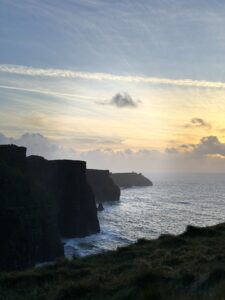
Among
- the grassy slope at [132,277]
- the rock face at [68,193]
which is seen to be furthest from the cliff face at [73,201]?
the grassy slope at [132,277]

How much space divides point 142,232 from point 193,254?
57199 millimetres

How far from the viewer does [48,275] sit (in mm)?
20422

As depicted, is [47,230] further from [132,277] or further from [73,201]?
[132,277]

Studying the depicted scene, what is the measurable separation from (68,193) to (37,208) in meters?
24.8

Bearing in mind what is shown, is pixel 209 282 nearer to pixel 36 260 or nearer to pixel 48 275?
pixel 48 275

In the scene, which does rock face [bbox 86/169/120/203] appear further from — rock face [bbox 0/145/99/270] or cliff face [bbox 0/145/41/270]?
cliff face [bbox 0/145/41/270]

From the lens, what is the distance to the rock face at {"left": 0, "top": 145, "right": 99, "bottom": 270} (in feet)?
187

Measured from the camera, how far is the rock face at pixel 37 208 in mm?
56875

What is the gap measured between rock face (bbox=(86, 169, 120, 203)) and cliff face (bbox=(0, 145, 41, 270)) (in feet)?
284

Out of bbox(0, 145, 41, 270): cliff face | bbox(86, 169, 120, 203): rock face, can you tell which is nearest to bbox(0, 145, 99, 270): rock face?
bbox(0, 145, 41, 270): cliff face

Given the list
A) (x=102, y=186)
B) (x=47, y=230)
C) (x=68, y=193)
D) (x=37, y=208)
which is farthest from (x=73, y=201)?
(x=102, y=186)

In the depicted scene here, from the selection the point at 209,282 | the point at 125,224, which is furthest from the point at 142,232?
the point at 209,282

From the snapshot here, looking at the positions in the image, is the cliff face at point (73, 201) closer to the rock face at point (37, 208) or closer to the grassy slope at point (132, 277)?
the rock face at point (37, 208)

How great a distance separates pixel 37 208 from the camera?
6316cm
